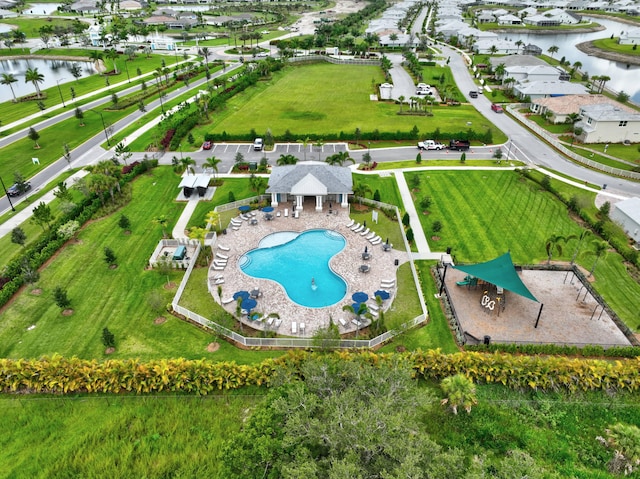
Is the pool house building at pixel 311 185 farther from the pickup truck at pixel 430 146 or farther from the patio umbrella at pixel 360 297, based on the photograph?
the pickup truck at pixel 430 146

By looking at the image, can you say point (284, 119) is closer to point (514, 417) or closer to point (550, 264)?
point (550, 264)

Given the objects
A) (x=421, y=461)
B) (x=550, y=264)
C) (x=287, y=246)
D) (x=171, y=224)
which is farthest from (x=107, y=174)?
(x=550, y=264)

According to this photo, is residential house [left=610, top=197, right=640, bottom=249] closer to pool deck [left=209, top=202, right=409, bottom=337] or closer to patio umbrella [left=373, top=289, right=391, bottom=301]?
pool deck [left=209, top=202, right=409, bottom=337]

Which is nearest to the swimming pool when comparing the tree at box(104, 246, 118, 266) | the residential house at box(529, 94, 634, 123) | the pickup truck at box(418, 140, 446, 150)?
the tree at box(104, 246, 118, 266)

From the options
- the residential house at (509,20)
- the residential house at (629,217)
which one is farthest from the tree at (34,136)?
the residential house at (509,20)

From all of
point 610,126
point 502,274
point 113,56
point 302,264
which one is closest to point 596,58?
point 610,126

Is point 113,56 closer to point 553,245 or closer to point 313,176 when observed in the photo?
point 313,176
